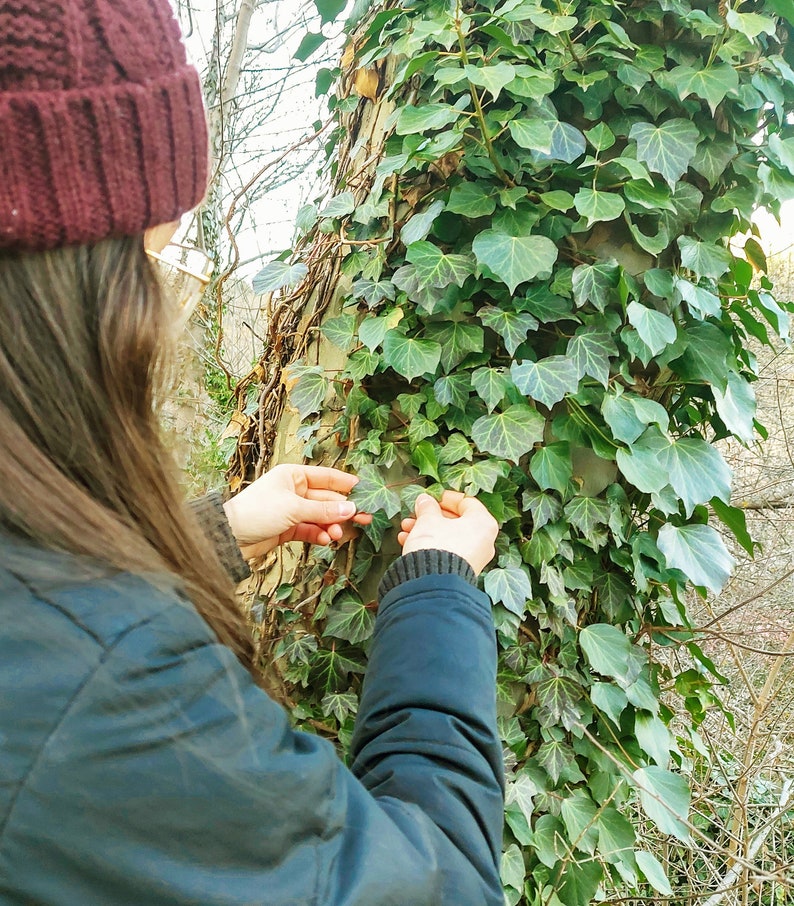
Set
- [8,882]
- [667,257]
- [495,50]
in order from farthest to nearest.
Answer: [667,257] < [495,50] < [8,882]

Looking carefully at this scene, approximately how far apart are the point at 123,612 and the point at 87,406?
0.19 metres

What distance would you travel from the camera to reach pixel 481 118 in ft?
3.12

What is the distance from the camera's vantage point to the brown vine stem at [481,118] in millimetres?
940

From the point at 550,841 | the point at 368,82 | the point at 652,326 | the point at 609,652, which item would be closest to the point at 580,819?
the point at 550,841

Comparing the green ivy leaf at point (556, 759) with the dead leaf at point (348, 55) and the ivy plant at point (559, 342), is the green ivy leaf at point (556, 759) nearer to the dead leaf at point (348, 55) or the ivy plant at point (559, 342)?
the ivy plant at point (559, 342)

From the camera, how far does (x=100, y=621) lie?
48cm

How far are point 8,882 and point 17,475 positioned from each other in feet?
0.91

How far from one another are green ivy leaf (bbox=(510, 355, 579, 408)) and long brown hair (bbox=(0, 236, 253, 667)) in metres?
0.53

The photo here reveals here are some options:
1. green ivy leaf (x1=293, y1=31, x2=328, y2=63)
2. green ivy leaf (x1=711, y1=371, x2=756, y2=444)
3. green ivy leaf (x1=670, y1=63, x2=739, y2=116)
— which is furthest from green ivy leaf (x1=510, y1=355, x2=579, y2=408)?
green ivy leaf (x1=293, y1=31, x2=328, y2=63)

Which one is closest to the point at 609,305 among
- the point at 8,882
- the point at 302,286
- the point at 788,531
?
the point at 302,286

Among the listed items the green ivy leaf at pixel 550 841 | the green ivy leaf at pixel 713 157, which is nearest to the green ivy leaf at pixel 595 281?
the green ivy leaf at pixel 713 157

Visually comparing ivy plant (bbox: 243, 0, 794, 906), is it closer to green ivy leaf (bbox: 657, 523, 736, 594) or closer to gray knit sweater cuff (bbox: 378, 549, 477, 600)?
green ivy leaf (bbox: 657, 523, 736, 594)

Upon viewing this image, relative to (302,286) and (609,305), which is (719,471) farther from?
(302,286)

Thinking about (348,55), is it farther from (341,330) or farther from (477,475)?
(477,475)
